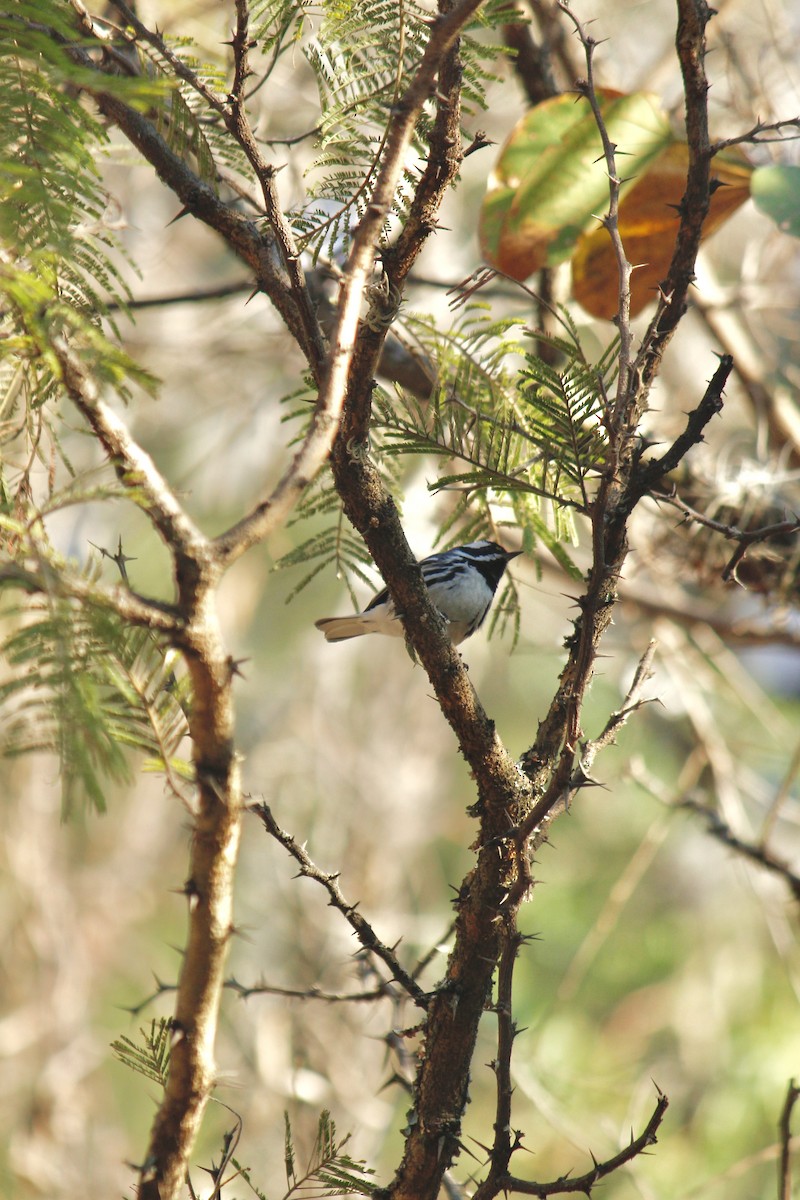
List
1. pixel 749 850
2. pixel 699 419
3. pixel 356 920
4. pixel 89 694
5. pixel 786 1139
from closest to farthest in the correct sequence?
pixel 89 694 → pixel 699 419 → pixel 356 920 → pixel 786 1139 → pixel 749 850

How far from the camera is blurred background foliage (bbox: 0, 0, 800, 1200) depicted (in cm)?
468

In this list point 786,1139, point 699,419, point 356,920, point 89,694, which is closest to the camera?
point 89,694

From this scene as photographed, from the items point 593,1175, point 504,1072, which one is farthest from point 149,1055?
point 593,1175

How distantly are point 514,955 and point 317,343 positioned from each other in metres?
1.06

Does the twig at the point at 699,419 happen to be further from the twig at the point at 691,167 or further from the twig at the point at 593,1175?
the twig at the point at 593,1175

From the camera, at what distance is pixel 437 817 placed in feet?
29.0

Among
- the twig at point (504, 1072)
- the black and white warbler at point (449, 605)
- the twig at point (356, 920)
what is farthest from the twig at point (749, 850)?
the twig at point (504, 1072)

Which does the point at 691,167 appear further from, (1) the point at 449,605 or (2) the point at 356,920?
(1) the point at 449,605

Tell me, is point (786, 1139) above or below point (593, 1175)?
above

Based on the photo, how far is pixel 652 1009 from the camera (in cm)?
807

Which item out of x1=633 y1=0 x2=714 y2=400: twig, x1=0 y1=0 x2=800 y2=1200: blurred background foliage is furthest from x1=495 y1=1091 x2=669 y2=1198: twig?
x1=0 y1=0 x2=800 y2=1200: blurred background foliage

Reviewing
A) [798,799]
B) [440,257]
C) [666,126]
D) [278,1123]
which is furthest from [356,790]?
[666,126]

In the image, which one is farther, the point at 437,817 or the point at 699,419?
the point at 437,817

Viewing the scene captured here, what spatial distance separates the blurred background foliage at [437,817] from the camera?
15.4 feet
